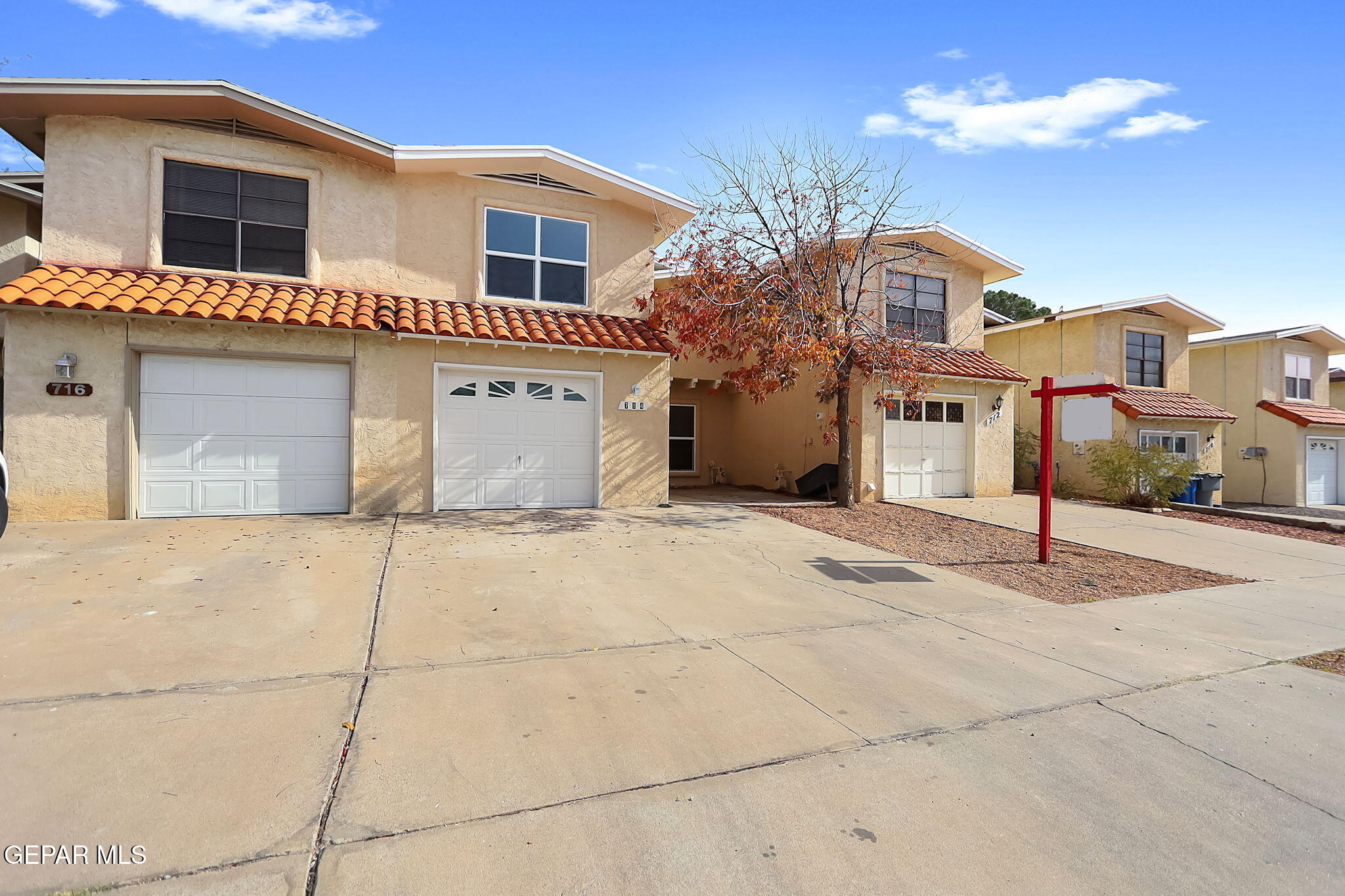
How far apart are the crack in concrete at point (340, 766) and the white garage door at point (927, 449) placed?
11.5 meters

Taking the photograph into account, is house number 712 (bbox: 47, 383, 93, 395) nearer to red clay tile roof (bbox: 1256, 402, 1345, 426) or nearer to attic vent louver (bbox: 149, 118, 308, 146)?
attic vent louver (bbox: 149, 118, 308, 146)

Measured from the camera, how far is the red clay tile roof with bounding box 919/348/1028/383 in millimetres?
14320

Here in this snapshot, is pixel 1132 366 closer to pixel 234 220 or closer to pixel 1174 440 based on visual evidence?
pixel 1174 440

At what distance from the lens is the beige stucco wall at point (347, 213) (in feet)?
30.6

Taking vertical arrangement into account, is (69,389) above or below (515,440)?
above

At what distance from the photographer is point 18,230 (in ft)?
38.0

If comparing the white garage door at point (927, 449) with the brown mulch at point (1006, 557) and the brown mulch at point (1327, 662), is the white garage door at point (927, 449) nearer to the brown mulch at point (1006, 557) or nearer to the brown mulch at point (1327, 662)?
the brown mulch at point (1006, 557)

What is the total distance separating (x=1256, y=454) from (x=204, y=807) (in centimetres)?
2895

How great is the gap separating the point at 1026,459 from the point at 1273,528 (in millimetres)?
5985

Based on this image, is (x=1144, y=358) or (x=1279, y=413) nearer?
(x=1144, y=358)

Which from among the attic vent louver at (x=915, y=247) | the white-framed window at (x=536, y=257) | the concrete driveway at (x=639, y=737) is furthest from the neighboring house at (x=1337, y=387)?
the white-framed window at (x=536, y=257)

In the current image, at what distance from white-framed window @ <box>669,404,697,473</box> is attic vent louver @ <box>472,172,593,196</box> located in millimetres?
6792

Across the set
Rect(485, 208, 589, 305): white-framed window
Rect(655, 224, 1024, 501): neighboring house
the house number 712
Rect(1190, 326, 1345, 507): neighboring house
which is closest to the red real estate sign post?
Rect(655, 224, 1024, 501): neighboring house

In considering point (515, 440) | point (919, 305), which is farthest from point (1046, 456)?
point (515, 440)
